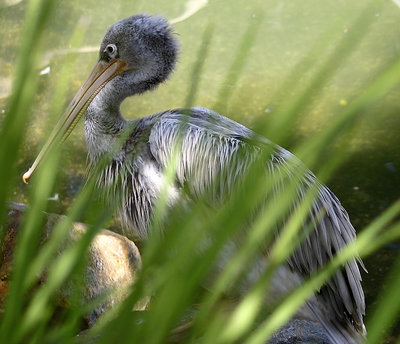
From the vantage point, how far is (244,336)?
0.68 meters

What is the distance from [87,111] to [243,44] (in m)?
2.32

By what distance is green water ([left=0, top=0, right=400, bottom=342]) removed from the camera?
148 inches

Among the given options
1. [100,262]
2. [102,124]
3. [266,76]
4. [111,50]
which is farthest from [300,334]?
[266,76]

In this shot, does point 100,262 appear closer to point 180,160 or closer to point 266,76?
point 180,160

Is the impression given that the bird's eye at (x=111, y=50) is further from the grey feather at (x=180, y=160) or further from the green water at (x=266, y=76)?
the green water at (x=266, y=76)

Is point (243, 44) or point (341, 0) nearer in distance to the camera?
point (243, 44)

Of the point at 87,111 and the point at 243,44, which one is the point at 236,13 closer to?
the point at 87,111

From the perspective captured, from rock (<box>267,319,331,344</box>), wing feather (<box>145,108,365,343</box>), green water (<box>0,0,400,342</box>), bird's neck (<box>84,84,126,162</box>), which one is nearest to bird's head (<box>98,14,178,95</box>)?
bird's neck (<box>84,84,126,162</box>)

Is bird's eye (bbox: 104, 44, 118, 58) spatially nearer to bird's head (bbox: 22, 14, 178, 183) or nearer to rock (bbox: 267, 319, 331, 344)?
bird's head (bbox: 22, 14, 178, 183)

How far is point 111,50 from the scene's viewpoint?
9.57ft

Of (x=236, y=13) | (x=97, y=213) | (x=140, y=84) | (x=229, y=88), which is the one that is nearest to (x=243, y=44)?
(x=229, y=88)

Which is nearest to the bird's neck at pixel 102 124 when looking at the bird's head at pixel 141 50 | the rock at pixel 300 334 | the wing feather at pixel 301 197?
the bird's head at pixel 141 50

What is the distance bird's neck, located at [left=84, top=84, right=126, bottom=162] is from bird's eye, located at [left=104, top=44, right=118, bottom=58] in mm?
173

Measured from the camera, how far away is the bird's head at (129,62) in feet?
9.15
